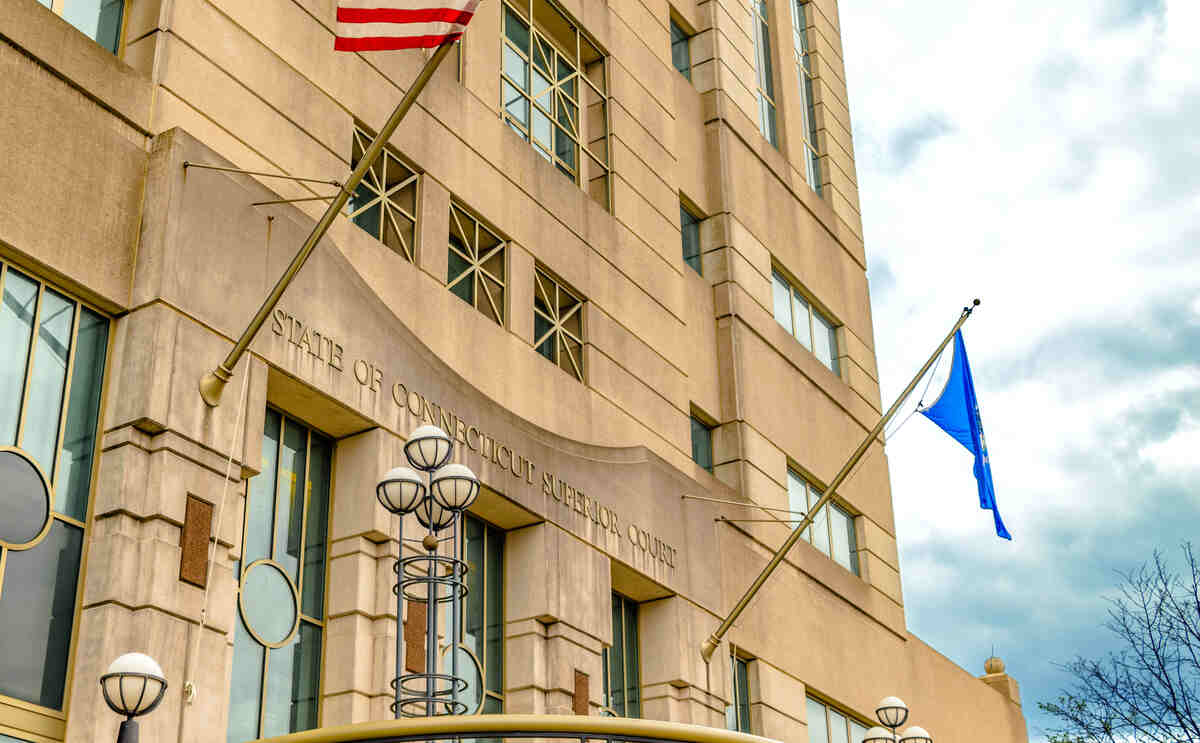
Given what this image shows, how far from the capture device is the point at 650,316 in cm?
2503

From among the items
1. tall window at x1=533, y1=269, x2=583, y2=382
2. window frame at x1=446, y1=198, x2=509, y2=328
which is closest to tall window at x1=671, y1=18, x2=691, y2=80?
tall window at x1=533, y1=269, x2=583, y2=382

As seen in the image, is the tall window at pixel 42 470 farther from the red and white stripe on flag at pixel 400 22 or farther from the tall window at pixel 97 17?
the red and white stripe on flag at pixel 400 22

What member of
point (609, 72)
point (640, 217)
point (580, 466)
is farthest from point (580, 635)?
point (609, 72)

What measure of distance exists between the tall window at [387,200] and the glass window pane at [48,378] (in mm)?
5106

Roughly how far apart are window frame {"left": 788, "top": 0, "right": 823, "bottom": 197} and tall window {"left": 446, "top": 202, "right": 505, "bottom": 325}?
47.4ft

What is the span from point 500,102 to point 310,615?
30.4ft

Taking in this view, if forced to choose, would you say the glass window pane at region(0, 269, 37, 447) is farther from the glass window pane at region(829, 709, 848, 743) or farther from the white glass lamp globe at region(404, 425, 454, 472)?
the glass window pane at region(829, 709, 848, 743)

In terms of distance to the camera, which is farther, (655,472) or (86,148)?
(655,472)

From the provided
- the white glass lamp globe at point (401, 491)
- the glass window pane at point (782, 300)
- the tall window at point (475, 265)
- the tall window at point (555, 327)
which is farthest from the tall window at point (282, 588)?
the glass window pane at point (782, 300)

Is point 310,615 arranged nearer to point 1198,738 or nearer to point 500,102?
point 500,102

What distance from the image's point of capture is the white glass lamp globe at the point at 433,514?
13914 mm

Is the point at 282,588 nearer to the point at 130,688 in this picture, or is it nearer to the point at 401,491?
the point at 401,491

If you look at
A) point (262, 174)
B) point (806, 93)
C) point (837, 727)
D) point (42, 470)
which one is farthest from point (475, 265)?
point (806, 93)

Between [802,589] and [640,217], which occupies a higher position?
[640,217]
